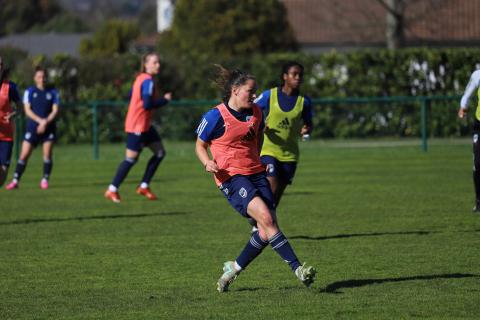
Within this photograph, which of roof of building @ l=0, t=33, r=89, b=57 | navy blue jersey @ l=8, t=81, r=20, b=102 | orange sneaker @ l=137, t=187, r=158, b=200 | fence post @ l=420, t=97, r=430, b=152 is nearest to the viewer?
navy blue jersey @ l=8, t=81, r=20, b=102

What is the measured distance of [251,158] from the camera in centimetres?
927

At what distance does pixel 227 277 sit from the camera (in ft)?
29.6

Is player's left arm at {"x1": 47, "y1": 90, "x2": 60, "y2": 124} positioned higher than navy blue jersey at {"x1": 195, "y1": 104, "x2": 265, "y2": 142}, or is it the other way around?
navy blue jersey at {"x1": 195, "y1": 104, "x2": 265, "y2": 142}

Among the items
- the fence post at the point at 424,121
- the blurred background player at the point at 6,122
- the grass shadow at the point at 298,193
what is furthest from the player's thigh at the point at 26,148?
the fence post at the point at 424,121

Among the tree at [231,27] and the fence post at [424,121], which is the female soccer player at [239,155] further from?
the tree at [231,27]

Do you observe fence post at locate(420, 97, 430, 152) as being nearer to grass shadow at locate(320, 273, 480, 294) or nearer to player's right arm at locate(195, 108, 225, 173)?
grass shadow at locate(320, 273, 480, 294)

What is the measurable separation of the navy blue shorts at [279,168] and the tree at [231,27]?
3703cm

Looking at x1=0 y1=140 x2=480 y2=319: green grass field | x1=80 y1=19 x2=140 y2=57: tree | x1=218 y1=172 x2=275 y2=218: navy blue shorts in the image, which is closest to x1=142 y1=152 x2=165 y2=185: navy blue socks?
x1=0 y1=140 x2=480 y2=319: green grass field

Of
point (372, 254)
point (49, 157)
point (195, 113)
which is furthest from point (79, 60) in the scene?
point (372, 254)

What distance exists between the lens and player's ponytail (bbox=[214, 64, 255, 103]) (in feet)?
29.9

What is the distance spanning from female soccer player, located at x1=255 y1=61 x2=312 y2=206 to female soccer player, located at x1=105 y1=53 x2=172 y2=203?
379 cm

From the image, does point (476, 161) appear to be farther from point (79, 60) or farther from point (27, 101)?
point (79, 60)

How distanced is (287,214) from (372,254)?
13.5 ft

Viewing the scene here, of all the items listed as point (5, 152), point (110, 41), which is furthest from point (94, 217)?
point (110, 41)
